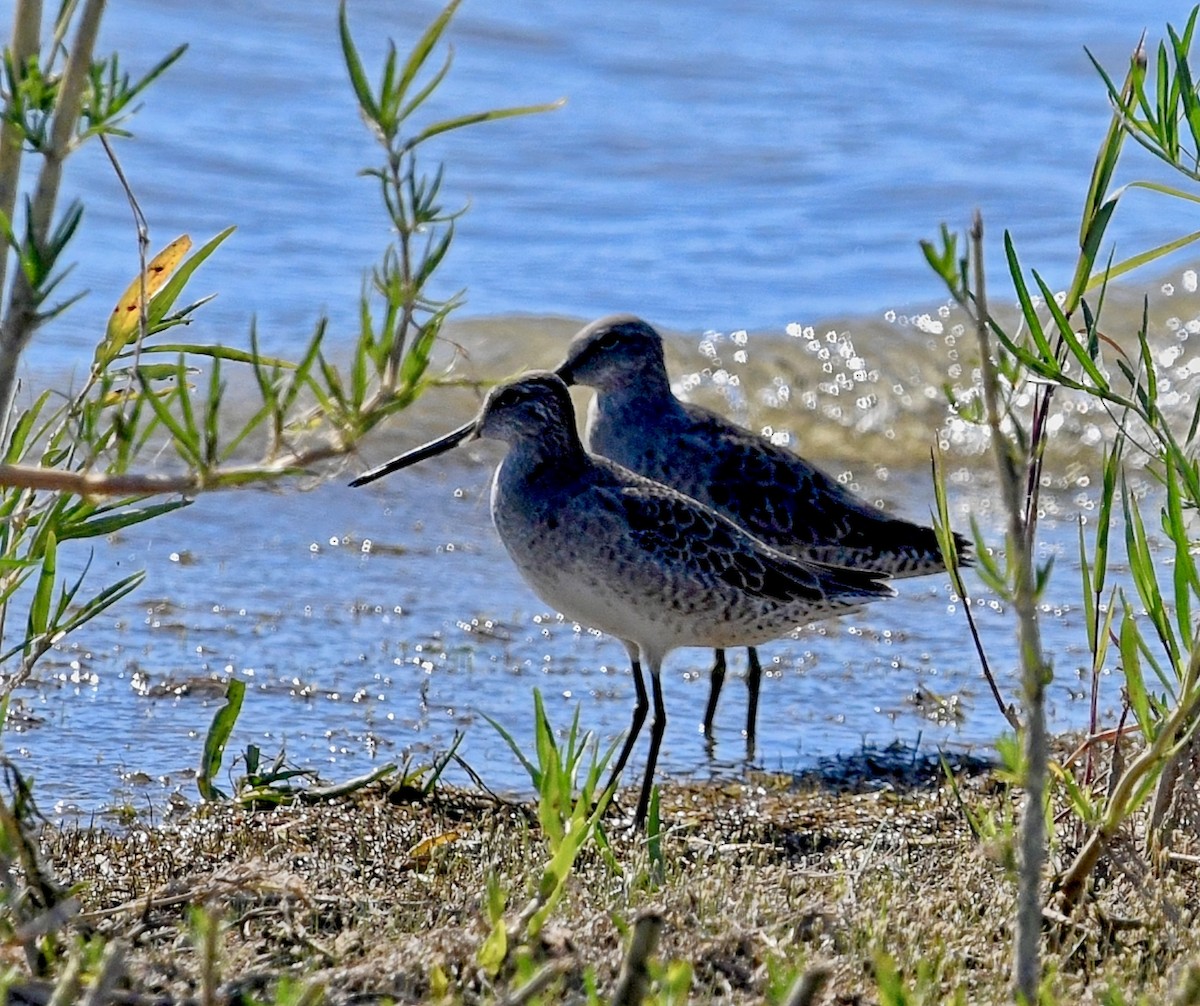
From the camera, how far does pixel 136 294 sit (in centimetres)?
340

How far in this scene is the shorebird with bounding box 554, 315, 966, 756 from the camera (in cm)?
705

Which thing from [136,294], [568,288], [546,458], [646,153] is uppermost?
[646,153]

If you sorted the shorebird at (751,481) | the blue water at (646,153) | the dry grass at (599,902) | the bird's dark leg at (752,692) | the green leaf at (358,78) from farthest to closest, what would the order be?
the blue water at (646,153) < the shorebird at (751,481) < the bird's dark leg at (752,692) < the dry grass at (599,902) < the green leaf at (358,78)

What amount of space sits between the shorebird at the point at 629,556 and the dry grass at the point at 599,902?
742mm

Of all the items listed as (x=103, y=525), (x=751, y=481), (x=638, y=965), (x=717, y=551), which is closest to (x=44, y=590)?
(x=103, y=525)

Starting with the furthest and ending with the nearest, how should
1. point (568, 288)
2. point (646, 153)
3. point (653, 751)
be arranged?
point (646, 153), point (568, 288), point (653, 751)

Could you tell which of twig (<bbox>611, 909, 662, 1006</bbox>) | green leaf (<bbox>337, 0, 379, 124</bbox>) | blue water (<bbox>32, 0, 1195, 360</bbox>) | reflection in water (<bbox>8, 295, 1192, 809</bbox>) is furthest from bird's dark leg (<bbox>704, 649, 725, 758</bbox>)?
blue water (<bbox>32, 0, 1195, 360</bbox>)

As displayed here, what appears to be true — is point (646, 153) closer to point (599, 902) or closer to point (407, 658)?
point (407, 658)

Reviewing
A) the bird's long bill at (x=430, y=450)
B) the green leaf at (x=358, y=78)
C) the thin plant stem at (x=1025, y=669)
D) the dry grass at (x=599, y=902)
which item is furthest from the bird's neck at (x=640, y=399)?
the green leaf at (x=358, y=78)

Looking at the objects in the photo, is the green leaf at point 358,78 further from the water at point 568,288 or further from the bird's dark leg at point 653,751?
the water at point 568,288

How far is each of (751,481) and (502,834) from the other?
2800 mm

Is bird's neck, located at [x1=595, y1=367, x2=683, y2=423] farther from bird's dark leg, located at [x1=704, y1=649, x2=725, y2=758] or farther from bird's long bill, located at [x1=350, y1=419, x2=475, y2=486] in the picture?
bird's long bill, located at [x1=350, y1=419, x2=475, y2=486]

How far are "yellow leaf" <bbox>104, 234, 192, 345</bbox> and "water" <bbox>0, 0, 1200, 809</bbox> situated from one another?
7.06 ft

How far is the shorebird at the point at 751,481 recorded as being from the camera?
277 inches
